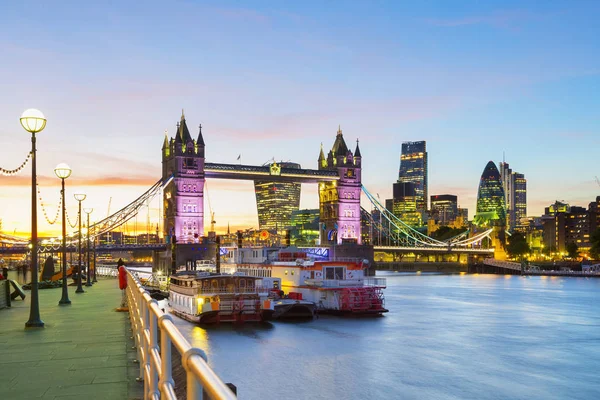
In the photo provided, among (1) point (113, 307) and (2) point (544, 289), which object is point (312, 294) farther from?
(2) point (544, 289)

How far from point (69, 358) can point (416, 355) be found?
89.4ft

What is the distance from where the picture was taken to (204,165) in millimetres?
106125

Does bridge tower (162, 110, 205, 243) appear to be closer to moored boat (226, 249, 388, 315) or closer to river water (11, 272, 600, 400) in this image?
moored boat (226, 249, 388, 315)

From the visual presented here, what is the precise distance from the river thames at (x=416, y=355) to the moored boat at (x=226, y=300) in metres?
1.01

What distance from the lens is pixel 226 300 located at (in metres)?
44.2

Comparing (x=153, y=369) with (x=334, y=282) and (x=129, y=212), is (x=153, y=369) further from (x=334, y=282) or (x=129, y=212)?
(x=129, y=212)

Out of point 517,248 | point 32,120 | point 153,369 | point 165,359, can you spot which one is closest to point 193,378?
point 165,359

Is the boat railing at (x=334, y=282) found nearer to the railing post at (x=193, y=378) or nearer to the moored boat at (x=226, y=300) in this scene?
the moored boat at (x=226, y=300)

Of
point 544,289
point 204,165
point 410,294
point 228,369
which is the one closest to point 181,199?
point 204,165

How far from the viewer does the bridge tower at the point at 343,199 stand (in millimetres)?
119938

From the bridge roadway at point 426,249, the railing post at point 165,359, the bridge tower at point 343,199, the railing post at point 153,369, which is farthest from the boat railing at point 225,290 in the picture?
the bridge roadway at point 426,249

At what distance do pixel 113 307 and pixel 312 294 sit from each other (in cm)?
3475

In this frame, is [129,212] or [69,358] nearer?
[69,358]

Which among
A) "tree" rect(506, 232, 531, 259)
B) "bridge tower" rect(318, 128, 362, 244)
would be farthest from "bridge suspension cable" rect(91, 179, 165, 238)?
"tree" rect(506, 232, 531, 259)
